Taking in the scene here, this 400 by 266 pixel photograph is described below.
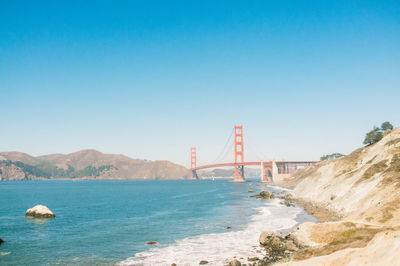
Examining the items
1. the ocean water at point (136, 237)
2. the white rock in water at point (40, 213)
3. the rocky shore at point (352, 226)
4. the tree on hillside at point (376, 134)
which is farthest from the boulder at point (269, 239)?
the tree on hillside at point (376, 134)

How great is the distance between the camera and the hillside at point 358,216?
15203 millimetres

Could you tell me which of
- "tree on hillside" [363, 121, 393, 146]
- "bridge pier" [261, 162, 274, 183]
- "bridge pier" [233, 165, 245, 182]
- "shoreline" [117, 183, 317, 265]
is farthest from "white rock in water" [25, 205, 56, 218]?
"bridge pier" [233, 165, 245, 182]

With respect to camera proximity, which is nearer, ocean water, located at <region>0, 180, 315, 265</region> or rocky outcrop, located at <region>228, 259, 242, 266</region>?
rocky outcrop, located at <region>228, 259, 242, 266</region>

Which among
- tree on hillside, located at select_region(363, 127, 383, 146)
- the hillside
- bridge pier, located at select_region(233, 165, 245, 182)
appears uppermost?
tree on hillside, located at select_region(363, 127, 383, 146)

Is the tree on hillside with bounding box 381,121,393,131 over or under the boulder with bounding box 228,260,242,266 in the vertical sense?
over

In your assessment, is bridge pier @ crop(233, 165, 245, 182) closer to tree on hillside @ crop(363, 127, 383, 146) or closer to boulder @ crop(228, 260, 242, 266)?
tree on hillside @ crop(363, 127, 383, 146)

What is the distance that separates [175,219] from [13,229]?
69.5 feet

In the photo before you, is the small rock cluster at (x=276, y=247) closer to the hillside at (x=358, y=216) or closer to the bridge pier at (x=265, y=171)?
the hillside at (x=358, y=216)

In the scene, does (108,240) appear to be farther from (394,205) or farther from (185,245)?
(394,205)

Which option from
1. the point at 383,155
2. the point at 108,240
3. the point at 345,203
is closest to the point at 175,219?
the point at 108,240

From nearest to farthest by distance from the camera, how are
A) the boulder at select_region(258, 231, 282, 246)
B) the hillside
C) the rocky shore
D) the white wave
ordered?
the hillside → the rocky shore → the white wave → the boulder at select_region(258, 231, 282, 246)

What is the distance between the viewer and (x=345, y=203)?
43344 mm

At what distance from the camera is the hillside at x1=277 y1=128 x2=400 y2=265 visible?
49.9ft

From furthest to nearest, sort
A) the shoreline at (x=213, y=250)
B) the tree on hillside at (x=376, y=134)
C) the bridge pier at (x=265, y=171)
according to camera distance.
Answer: the bridge pier at (x=265, y=171), the tree on hillside at (x=376, y=134), the shoreline at (x=213, y=250)
